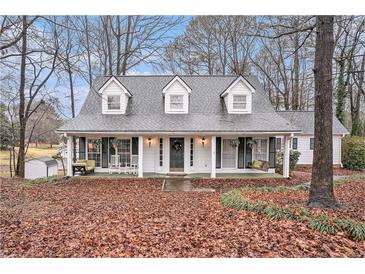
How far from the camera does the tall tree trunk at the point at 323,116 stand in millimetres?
5102

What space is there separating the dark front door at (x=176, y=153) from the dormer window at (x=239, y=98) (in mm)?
3289

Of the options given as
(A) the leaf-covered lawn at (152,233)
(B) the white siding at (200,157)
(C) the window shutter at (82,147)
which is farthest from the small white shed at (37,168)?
(B) the white siding at (200,157)

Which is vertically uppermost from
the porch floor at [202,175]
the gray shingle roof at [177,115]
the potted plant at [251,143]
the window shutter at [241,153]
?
the gray shingle roof at [177,115]

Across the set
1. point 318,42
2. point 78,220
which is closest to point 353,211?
point 318,42

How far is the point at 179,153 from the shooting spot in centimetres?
1200

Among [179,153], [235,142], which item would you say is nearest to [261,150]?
[235,142]

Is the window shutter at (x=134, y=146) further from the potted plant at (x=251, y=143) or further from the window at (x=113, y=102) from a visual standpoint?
the potted plant at (x=251, y=143)

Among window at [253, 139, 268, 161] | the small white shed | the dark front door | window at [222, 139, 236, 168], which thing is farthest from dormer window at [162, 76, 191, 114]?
the small white shed

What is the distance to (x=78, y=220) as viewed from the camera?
486cm

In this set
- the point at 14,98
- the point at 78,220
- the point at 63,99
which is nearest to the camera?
the point at 78,220

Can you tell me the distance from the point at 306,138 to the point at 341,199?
466 inches

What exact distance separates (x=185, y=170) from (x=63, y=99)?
9.40 m

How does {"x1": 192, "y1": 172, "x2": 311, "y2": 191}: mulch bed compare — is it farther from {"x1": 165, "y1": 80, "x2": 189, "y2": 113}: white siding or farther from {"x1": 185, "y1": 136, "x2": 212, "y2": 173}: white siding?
{"x1": 165, "y1": 80, "x2": 189, "y2": 113}: white siding
